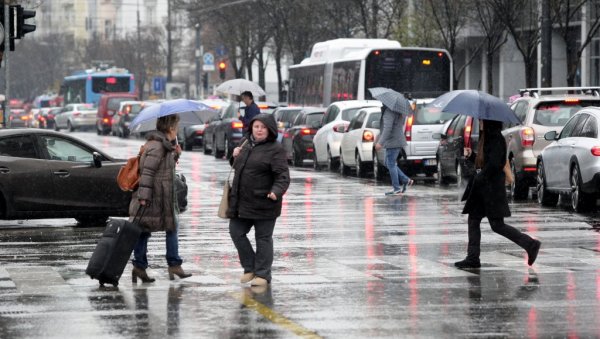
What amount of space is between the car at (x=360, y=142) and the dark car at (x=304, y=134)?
3.78 metres

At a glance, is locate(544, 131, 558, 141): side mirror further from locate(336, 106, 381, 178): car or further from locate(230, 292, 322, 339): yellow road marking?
locate(230, 292, 322, 339): yellow road marking

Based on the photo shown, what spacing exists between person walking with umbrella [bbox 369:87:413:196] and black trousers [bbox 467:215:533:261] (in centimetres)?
1088

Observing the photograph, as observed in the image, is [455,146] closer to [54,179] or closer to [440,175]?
[440,175]

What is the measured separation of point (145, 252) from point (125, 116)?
5070 centimetres

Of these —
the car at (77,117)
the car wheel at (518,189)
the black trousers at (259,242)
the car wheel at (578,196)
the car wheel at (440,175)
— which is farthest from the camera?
the car at (77,117)

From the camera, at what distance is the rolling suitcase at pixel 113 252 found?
1296 centimetres

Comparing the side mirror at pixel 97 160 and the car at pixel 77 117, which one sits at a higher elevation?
the side mirror at pixel 97 160

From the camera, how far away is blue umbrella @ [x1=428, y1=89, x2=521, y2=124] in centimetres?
1509

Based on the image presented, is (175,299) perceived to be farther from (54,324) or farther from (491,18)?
(491,18)

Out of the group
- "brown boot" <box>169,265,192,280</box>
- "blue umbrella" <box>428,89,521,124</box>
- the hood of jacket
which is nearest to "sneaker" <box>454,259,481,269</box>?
"blue umbrella" <box>428,89,521,124</box>

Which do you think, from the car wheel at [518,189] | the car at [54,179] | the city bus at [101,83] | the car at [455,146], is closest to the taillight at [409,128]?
the car at [455,146]

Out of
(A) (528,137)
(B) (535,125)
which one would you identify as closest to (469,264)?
(A) (528,137)

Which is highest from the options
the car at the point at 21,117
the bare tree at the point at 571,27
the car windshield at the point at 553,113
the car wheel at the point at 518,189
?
the bare tree at the point at 571,27

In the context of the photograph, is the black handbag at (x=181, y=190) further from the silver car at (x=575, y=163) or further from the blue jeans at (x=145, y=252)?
the blue jeans at (x=145, y=252)
